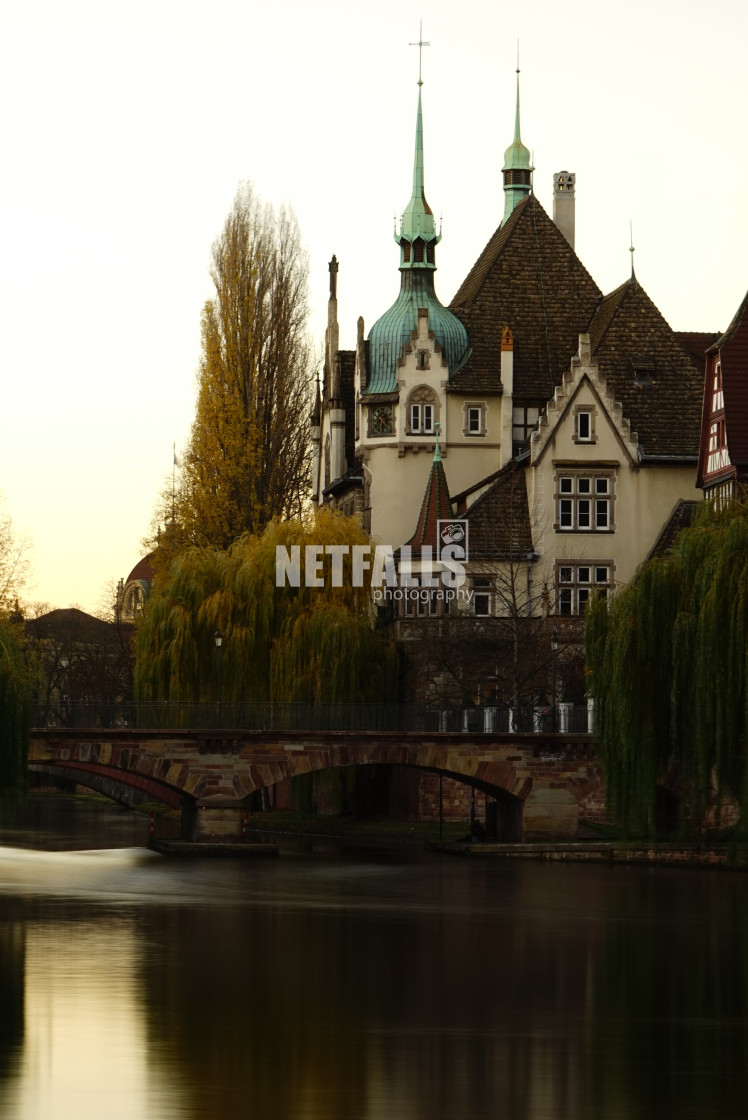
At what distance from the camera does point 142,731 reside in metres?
61.7

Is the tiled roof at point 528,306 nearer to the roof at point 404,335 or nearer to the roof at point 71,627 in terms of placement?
the roof at point 404,335

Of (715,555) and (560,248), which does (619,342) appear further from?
(715,555)

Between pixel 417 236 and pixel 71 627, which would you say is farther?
pixel 71 627

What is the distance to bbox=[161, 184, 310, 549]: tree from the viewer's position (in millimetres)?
87000

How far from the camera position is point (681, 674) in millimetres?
51281

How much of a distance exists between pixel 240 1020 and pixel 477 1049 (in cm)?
384

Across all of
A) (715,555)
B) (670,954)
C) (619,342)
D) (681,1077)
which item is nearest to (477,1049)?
(681,1077)

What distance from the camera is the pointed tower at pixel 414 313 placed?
277ft

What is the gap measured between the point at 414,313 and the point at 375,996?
5531 centimetres

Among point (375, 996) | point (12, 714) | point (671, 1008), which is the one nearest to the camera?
point (671, 1008)

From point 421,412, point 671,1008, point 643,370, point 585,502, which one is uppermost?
point 643,370

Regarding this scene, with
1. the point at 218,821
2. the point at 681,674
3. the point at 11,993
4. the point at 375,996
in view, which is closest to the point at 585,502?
the point at 218,821

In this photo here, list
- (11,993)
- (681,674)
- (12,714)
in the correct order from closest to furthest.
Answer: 1. (11,993)
2. (681,674)
3. (12,714)

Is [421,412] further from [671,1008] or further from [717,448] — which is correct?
[671,1008]
